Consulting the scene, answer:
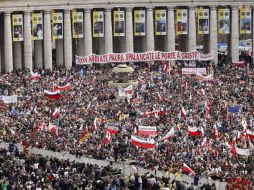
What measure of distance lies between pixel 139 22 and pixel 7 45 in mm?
18819

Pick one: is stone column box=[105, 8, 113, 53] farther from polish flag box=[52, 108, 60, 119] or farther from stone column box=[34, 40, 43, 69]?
polish flag box=[52, 108, 60, 119]

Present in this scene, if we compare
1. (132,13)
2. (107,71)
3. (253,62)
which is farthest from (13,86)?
(253,62)

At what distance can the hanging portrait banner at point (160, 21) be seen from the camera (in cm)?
13738

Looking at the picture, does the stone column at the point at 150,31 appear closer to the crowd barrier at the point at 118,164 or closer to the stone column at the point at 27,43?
the stone column at the point at 27,43

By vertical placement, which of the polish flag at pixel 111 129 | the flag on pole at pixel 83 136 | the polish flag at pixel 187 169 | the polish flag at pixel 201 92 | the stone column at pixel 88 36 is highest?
the stone column at pixel 88 36

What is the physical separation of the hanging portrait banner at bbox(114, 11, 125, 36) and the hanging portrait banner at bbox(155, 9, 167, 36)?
4.71 metres

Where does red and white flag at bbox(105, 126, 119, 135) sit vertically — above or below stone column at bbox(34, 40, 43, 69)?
below

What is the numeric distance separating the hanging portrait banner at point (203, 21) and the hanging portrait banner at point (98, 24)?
45.4 ft

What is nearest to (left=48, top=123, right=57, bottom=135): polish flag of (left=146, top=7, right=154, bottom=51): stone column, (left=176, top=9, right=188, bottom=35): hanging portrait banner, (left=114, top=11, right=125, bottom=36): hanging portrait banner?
(left=114, top=11, right=125, bottom=36): hanging portrait banner

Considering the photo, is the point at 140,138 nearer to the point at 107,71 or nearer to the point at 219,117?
the point at 219,117

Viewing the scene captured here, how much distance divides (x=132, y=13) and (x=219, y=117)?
53.1 metres

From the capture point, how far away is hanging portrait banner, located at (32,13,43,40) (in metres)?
130

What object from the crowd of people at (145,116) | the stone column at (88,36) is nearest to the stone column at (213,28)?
the crowd of people at (145,116)

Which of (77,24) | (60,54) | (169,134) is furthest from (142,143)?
(60,54)
